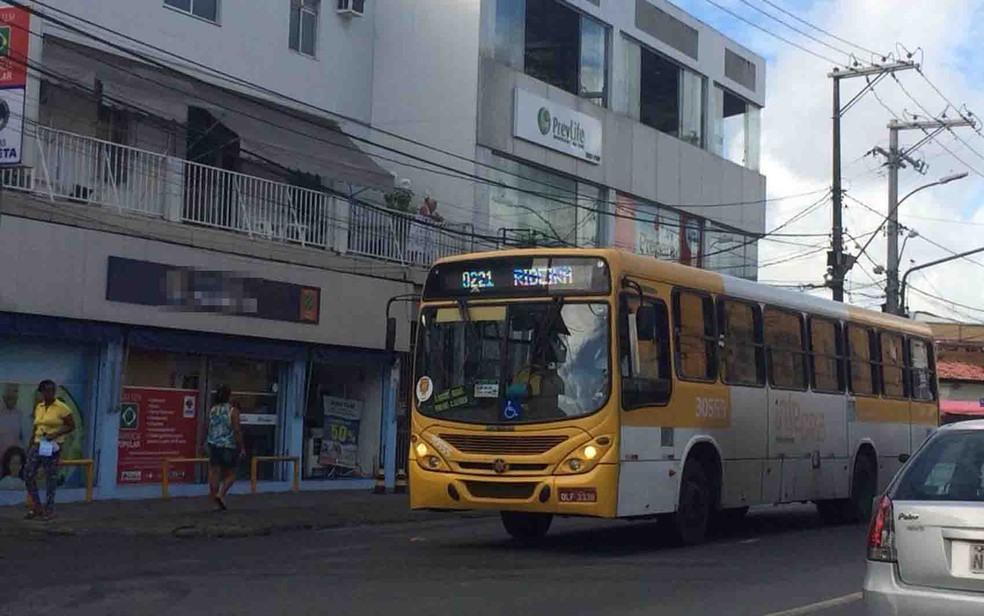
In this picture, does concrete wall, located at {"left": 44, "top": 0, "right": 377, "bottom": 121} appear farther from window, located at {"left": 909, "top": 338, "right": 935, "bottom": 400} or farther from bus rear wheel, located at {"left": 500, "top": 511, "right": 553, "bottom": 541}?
window, located at {"left": 909, "top": 338, "right": 935, "bottom": 400}

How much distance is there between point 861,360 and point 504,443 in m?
7.94

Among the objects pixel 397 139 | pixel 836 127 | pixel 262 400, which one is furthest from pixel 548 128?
pixel 262 400

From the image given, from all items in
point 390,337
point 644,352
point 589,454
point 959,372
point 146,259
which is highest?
point 959,372

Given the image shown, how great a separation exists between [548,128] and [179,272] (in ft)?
43.3

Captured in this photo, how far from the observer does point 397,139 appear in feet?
99.3

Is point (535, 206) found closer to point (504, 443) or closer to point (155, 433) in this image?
point (155, 433)

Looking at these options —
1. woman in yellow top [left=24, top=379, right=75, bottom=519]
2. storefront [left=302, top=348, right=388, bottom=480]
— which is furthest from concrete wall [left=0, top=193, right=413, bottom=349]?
woman in yellow top [left=24, top=379, right=75, bottom=519]

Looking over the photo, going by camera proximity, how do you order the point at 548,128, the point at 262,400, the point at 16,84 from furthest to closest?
the point at 548,128 < the point at 262,400 < the point at 16,84

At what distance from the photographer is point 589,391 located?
13641 mm

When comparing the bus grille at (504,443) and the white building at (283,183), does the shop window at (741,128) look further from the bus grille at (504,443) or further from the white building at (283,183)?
the bus grille at (504,443)

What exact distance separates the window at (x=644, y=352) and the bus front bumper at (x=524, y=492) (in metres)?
0.91

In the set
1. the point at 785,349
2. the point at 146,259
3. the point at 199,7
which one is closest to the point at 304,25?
the point at 199,7

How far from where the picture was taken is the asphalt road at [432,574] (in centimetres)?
1033

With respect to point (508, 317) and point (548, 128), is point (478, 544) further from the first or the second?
point (548, 128)
